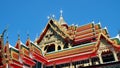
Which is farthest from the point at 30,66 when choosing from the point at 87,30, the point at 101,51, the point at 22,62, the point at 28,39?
the point at 87,30

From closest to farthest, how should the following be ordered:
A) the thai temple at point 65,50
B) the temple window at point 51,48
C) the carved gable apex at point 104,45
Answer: the thai temple at point 65,50, the carved gable apex at point 104,45, the temple window at point 51,48

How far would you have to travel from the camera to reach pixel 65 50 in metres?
32.7

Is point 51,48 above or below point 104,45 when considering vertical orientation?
above

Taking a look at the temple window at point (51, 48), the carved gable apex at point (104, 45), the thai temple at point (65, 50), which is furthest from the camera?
the temple window at point (51, 48)

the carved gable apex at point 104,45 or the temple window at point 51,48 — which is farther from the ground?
the temple window at point 51,48

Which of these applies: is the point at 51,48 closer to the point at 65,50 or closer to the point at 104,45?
the point at 65,50

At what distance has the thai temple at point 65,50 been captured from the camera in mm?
25969

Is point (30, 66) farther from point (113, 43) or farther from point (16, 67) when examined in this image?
point (113, 43)

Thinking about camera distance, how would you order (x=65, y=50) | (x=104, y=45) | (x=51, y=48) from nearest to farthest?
(x=104, y=45) → (x=65, y=50) → (x=51, y=48)

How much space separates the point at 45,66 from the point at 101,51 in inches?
312

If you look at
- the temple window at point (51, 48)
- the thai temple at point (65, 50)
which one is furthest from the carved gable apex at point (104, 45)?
the temple window at point (51, 48)

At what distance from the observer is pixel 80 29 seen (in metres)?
38.4

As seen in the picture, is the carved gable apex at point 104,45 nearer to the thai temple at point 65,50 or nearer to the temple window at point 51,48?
the thai temple at point 65,50

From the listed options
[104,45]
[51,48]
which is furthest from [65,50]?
[104,45]
